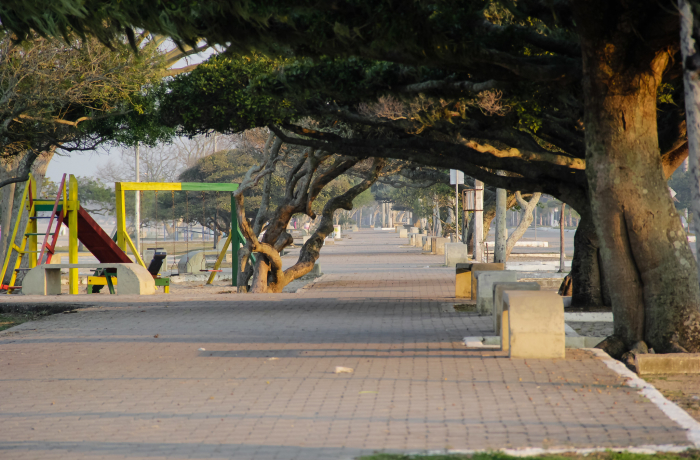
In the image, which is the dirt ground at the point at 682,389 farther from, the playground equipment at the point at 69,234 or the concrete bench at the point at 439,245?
the concrete bench at the point at 439,245

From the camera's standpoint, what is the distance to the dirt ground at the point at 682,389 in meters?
6.20

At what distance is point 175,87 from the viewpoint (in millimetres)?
15070

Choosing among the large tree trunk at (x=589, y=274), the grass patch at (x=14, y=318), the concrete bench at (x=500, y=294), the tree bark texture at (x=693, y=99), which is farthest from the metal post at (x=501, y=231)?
the tree bark texture at (x=693, y=99)

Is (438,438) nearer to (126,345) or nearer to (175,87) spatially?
(126,345)

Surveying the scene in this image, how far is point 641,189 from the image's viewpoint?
8312 millimetres

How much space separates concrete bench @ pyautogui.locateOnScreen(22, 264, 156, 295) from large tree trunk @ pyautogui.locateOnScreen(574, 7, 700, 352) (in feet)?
42.9

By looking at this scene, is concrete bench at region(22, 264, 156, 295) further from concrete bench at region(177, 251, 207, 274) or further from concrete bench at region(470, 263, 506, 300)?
concrete bench at region(177, 251, 207, 274)

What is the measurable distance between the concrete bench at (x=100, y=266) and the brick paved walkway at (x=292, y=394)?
6338mm

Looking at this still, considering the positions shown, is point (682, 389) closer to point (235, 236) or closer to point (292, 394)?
point (292, 394)

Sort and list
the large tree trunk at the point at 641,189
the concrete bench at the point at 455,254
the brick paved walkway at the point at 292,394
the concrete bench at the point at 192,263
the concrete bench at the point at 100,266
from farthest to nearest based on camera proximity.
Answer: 1. the concrete bench at the point at 192,263
2. the concrete bench at the point at 455,254
3. the concrete bench at the point at 100,266
4. the large tree trunk at the point at 641,189
5. the brick paved walkway at the point at 292,394

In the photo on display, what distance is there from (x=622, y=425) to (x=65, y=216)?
53.2ft

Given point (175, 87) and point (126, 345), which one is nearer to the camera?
point (126, 345)

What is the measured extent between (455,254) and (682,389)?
2260 centimetres

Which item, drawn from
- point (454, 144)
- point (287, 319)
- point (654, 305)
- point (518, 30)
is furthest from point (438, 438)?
point (454, 144)
